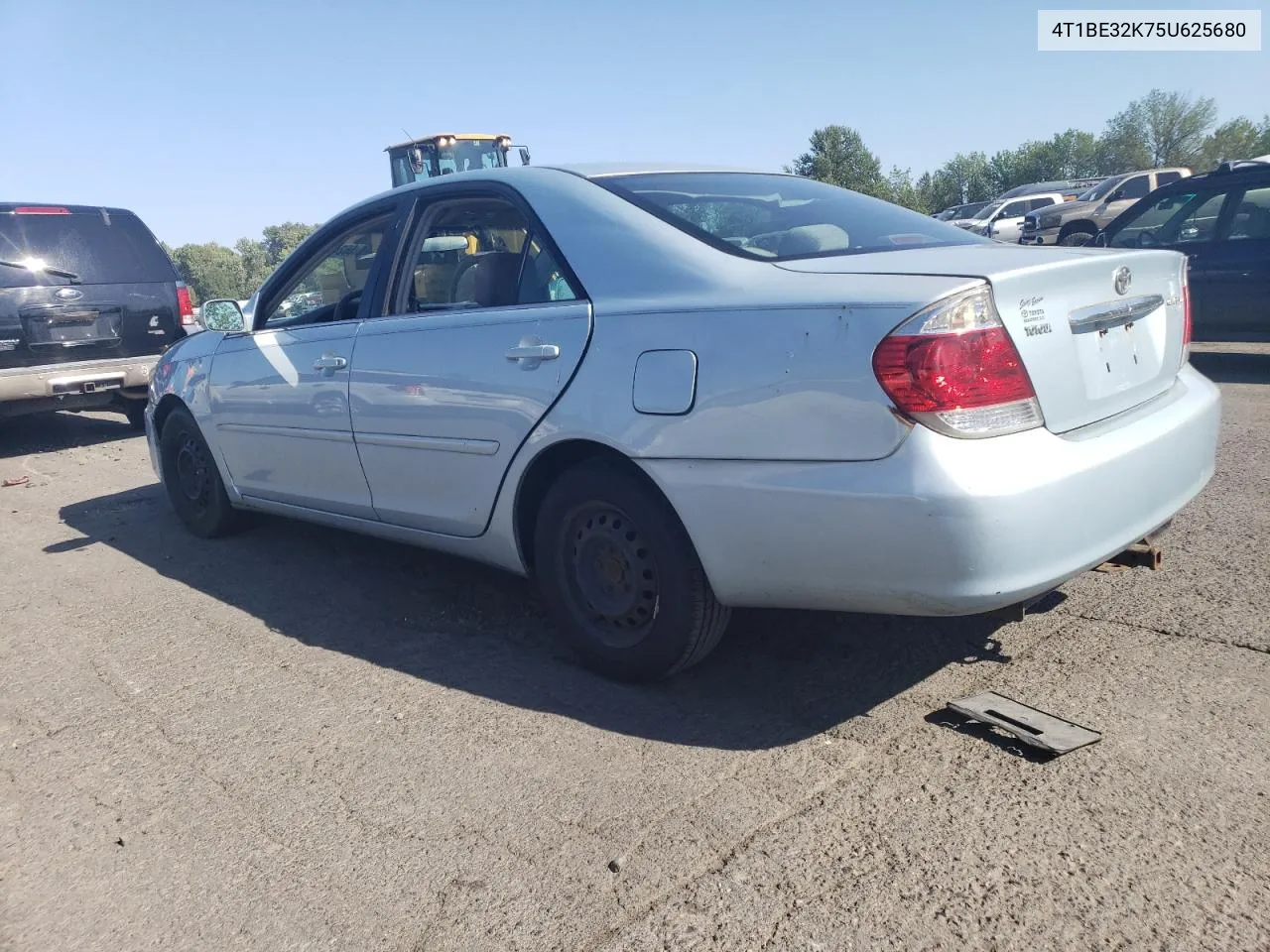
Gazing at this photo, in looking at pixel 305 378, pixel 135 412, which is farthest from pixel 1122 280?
pixel 135 412

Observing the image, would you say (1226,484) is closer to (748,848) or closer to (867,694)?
(867,694)

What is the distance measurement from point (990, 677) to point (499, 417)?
5.69 feet

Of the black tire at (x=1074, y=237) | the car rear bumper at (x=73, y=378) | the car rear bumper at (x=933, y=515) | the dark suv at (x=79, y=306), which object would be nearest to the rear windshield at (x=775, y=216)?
the car rear bumper at (x=933, y=515)

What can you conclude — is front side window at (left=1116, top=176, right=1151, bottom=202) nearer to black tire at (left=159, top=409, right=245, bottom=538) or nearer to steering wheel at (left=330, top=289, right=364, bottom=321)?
black tire at (left=159, top=409, right=245, bottom=538)

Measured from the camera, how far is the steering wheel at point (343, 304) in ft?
14.0

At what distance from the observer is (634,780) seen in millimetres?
2697

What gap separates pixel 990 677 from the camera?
313 cm

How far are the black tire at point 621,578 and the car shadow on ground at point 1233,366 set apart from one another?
6890 millimetres

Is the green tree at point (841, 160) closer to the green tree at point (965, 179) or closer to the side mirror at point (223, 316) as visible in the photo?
the green tree at point (965, 179)

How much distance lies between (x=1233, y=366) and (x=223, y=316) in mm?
8303

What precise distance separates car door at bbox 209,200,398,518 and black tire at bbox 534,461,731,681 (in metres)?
1.17

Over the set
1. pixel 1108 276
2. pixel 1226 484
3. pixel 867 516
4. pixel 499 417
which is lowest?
pixel 1226 484

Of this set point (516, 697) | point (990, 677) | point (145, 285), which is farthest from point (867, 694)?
point (145, 285)

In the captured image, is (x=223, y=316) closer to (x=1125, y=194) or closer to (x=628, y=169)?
(x=628, y=169)
